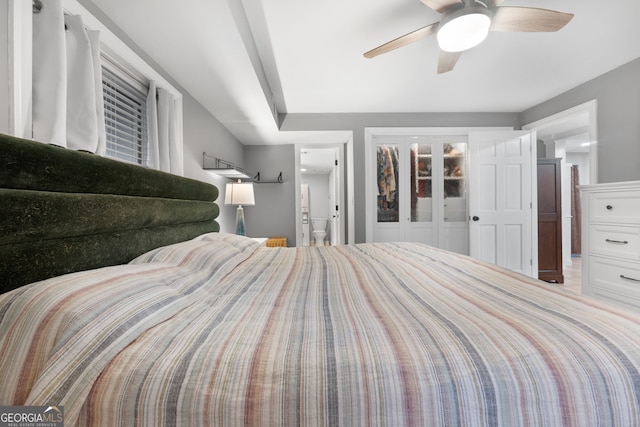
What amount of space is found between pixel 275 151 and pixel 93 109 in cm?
325

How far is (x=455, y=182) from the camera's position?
389cm

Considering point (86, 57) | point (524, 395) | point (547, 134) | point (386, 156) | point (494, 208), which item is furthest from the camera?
point (547, 134)

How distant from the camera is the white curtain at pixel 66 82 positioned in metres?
1.08

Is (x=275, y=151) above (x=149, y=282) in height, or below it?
above

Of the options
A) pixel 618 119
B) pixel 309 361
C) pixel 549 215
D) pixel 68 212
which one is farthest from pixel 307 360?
pixel 549 215

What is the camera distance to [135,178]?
4.40 ft

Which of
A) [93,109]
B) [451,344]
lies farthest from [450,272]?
[93,109]

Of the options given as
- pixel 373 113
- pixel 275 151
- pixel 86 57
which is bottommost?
pixel 86 57

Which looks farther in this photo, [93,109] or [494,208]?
[494,208]

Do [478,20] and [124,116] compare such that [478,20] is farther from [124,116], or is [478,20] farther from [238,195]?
[238,195]

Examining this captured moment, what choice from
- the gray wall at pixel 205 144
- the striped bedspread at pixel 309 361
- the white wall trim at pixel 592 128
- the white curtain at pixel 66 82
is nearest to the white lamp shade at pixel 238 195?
the gray wall at pixel 205 144

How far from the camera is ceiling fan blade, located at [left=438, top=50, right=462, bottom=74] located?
6.70ft

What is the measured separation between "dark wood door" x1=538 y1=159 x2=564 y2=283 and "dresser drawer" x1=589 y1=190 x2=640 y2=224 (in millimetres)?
1592

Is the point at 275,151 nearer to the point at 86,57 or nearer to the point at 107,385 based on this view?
the point at 86,57
